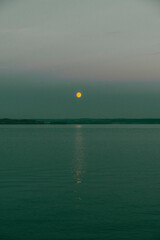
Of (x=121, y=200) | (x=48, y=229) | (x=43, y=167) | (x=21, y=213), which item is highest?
(x=43, y=167)

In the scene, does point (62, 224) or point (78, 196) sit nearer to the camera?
point (62, 224)

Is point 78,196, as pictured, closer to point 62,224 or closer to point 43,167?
point 62,224

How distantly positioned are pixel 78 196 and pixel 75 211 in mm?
3925

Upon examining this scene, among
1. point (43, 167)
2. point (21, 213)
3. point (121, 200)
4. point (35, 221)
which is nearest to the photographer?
point (35, 221)

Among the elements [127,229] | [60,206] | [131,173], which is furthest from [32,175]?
[127,229]

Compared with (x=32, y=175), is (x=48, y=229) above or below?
below

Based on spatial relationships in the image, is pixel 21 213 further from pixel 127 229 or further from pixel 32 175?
pixel 32 175

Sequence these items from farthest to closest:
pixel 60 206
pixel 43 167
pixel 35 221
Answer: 1. pixel 43 167
2. pixel 60 206
3. pixel 35 221

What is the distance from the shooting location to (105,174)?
3350 cm

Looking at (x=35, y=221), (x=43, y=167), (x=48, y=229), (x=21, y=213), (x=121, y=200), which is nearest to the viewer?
(x=48, y=229)

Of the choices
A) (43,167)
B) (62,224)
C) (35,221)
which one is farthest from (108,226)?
(43,167)

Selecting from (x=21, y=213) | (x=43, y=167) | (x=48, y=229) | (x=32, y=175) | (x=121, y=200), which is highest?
(x=43, y=167)

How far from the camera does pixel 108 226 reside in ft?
54.1

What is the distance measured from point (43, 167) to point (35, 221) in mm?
21784
